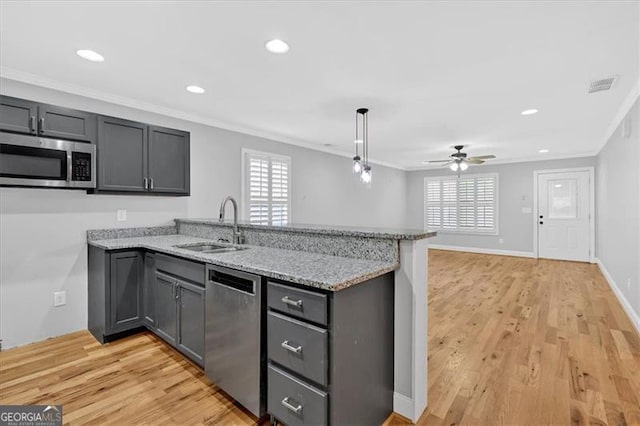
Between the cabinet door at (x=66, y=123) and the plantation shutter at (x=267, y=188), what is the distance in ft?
6.75

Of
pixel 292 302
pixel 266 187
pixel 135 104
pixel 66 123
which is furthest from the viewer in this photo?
pixel 266 187

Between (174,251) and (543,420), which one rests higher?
(174,251)

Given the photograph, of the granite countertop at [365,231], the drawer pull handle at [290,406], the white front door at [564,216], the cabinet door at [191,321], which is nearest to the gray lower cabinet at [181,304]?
the cabinet door at [191,321]

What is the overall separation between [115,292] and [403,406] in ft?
8.53

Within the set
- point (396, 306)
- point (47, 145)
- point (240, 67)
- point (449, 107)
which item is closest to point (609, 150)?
point (449, 107)

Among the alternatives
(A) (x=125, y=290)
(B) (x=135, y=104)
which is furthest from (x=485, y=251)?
(B) (x=135, y=104)

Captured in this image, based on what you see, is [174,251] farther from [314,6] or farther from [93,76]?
[314,6]

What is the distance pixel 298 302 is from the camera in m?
1.57

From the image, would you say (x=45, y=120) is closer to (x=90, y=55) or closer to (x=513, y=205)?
(x=90, y=55)

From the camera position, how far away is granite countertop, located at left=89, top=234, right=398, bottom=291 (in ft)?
5.00

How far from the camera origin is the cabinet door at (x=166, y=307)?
2543 mm

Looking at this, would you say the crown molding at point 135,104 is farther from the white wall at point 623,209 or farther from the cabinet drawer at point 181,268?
the white wall at point 623,209

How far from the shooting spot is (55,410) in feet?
6.34

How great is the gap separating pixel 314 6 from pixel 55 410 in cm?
290
